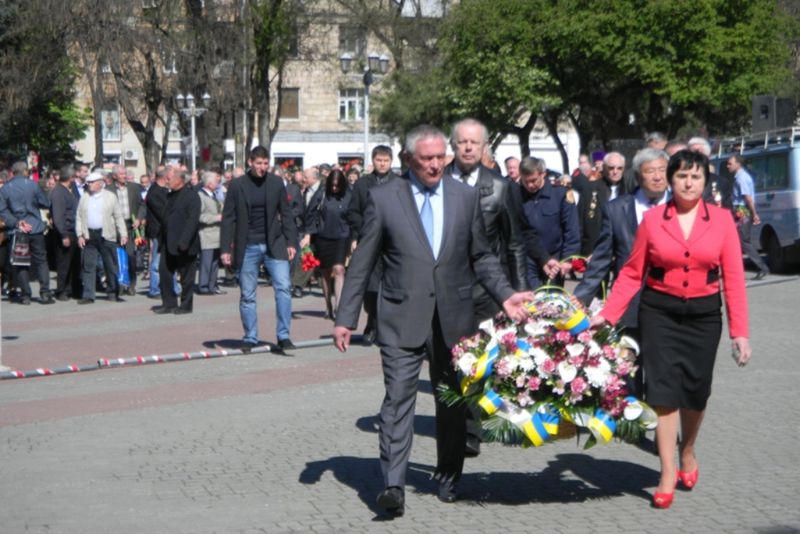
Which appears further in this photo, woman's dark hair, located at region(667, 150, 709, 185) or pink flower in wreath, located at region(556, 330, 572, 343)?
woman's dark hair, located at region(667, 150, 709, 185)

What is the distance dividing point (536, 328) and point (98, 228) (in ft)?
45.0

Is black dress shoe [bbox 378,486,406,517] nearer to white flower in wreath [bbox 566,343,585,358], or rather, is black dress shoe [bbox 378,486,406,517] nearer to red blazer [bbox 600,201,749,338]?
white flower in wreath [bbox 566,343,585,358]

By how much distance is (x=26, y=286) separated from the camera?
19.6 metres

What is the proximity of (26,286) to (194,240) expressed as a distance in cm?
337

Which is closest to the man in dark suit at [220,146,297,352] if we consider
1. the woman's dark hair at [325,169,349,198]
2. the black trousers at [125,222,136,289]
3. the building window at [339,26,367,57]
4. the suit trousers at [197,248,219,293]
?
the woman's dark hair at [325,169,349,198]

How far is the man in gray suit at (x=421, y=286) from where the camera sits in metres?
6.95

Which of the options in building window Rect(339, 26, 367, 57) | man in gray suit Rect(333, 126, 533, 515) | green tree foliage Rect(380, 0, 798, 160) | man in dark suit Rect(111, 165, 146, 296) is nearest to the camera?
man in gray suit Rect(333, 126, 533, 515)

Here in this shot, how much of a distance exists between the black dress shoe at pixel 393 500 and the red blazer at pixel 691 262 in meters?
1.45

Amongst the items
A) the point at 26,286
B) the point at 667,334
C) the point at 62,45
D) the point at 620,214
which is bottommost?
the point at 26,286

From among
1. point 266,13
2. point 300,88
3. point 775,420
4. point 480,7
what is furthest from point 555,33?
point 775,420

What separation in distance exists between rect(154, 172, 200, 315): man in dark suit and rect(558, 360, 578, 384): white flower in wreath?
446 inches

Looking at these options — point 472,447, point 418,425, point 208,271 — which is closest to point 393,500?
point 472,447

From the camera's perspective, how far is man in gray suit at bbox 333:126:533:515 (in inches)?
274

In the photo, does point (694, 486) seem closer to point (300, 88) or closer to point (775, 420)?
point (775, 420)
